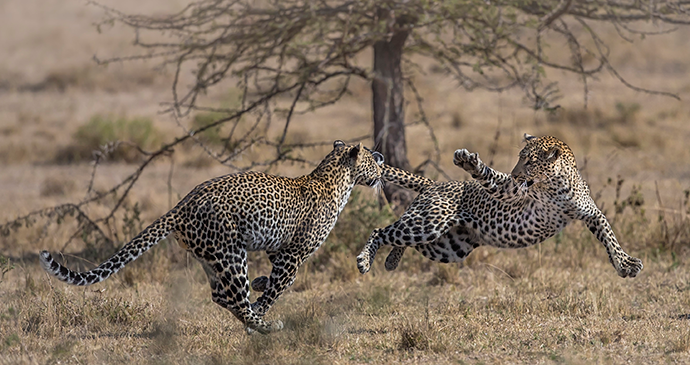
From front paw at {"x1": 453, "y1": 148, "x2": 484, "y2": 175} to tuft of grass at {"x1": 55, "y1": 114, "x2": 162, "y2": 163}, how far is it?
1140 cm

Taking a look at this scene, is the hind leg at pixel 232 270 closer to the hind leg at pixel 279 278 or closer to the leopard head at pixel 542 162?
the hind leg at pixel 279 278

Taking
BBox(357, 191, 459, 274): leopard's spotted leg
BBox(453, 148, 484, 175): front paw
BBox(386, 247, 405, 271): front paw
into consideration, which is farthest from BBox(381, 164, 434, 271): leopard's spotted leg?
BBox(453, 148, 484, 175): front paw

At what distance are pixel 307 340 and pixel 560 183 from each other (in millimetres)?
2068

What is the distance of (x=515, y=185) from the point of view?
19.9ft

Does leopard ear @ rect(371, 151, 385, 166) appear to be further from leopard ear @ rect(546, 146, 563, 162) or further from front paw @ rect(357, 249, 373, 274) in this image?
leopard ear @ rect(546, 146, 563, 162)

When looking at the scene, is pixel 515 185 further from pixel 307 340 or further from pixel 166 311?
pixel 166 311

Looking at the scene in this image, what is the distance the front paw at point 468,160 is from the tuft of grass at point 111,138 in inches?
449

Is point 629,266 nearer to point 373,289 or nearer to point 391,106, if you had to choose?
point 373,289

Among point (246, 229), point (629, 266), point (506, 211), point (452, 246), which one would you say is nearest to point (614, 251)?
point (629, 266)

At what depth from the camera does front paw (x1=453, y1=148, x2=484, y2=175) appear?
5.70 meters

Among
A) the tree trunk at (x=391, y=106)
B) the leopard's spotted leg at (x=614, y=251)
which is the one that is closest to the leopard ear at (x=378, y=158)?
the leopard's spotted leg at (x=614, y=251)

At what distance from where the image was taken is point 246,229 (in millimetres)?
5793

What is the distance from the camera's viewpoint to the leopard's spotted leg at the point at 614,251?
237 inches

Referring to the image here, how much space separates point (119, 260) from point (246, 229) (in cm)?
86
